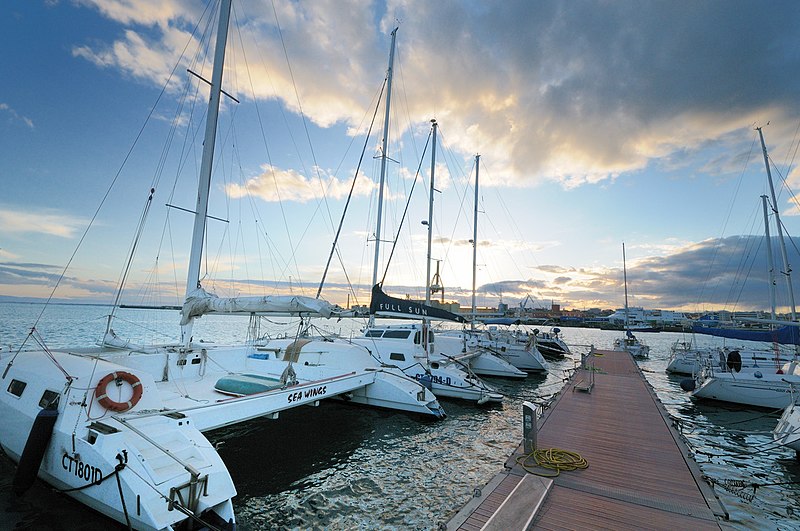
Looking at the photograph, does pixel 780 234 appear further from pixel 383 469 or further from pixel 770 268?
pixel 383 469

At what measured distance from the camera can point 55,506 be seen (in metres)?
6.32

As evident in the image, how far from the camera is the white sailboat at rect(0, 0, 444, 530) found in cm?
510

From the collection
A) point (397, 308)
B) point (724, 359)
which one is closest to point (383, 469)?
point (397, 308)

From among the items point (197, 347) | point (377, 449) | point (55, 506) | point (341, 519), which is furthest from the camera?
point (197, 347)

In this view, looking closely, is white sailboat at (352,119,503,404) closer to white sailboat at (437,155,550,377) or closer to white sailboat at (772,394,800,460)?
white sailboat at (437,155,550,377)

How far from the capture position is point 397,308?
15.7 metres

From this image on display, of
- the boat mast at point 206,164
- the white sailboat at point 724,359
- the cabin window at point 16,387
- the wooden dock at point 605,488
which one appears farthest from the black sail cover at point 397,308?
the white sailboat at point 724,359

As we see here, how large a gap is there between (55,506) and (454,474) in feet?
25.5

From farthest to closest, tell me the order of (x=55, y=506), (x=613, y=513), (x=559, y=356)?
(x=559, y=356)
(x=55, y=506)
(x=613, y=513)

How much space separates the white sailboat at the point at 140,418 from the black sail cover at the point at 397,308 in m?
4.44

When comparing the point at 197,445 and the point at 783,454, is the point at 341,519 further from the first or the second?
the point at 783,454

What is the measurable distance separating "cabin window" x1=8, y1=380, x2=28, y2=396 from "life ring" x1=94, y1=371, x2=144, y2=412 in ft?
6.58

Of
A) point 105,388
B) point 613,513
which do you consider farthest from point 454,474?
point 105,388

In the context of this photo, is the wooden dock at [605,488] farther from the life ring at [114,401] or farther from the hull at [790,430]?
the life ring at [114,401]
